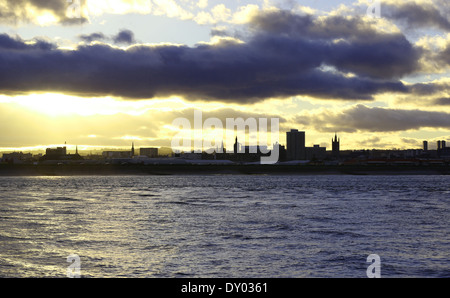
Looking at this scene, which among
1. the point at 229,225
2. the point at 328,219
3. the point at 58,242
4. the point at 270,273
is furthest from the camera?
the point at 328,219

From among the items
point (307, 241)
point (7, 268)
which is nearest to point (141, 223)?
point (307, 241)

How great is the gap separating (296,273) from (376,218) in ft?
101

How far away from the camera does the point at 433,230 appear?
4359 cm

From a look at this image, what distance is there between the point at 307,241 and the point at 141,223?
19119 mm

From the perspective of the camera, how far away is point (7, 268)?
26953mm

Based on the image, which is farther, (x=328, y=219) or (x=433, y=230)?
(x=328, y=219)

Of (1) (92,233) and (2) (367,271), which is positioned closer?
(2) (367,271)
